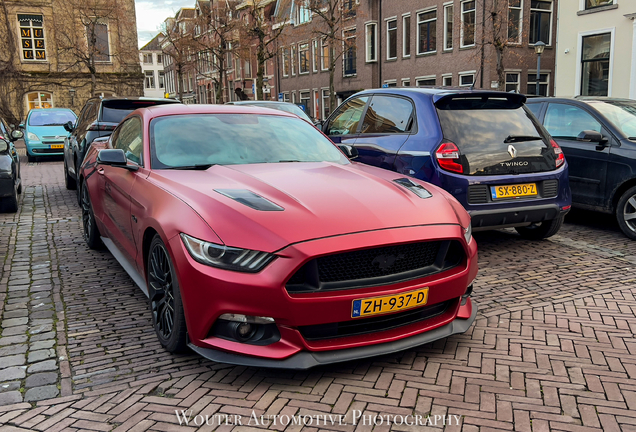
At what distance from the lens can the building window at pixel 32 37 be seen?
39.0 meters

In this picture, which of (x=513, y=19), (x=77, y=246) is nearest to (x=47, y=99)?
(x=513, y=19)

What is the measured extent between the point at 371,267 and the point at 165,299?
4.37ft

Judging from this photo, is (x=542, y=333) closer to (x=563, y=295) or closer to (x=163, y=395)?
(x=563, y=295)

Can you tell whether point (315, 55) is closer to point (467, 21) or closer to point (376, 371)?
point (467, 21)

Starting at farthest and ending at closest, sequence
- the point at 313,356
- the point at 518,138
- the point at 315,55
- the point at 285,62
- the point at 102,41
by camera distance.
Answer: the point at 285,62
the point at 315,55
the point at 102,41
the point at 518,138
the point at 313,356

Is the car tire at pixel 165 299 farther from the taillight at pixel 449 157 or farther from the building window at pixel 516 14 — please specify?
the building window at pixel 516 14

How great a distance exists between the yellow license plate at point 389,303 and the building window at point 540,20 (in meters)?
29.5

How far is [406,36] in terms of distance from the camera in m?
34.0

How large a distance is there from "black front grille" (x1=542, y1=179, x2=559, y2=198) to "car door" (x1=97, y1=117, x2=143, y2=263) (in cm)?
391

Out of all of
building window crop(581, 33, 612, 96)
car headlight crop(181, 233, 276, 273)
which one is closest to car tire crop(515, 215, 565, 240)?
car headlight crop(181, 233, 276, 273)

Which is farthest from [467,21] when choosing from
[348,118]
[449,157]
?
[449,157]

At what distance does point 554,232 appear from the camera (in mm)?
6348

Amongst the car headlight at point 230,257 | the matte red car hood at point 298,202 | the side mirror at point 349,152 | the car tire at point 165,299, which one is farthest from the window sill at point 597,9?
the car headlight at point 230,257

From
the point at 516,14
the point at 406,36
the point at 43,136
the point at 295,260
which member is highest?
the point at 516,14
